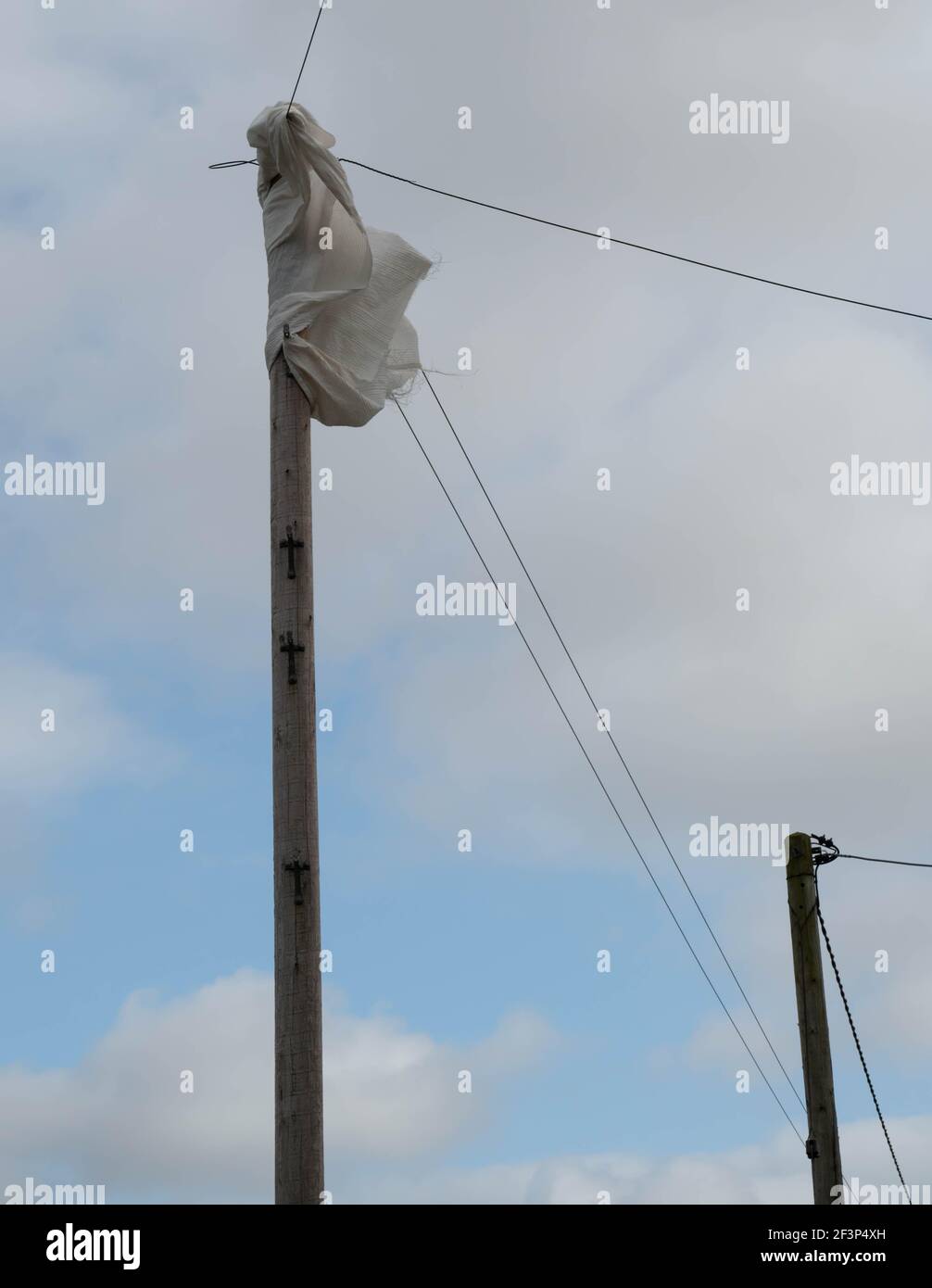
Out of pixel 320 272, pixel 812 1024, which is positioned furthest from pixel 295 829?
pixel 812 1024

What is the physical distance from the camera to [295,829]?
28.8 ft

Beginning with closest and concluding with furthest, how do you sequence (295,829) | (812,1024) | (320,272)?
(295,829), (320,272), (812,1024)

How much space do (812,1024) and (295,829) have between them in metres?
5.73

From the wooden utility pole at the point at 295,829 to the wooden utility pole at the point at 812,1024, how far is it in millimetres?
5224

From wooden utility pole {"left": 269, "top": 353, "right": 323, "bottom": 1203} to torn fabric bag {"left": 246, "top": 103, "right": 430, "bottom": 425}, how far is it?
51cm

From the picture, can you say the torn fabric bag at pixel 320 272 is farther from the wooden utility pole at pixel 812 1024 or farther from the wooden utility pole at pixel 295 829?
the wooden utility pole at pixel 812 1024

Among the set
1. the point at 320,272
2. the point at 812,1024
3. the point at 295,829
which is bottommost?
the point at 812,1024

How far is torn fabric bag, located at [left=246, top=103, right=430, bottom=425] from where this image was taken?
9.98 m

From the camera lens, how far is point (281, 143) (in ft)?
33.5

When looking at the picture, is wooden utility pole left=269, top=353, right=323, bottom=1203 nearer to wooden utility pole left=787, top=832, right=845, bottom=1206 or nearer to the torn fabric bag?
the torn fabric bag

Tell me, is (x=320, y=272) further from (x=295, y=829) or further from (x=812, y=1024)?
(x=812, y=1024)

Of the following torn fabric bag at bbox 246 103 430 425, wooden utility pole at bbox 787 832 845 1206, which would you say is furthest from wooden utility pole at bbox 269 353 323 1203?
wooden utility pole at bbox 787 832 845 1206
